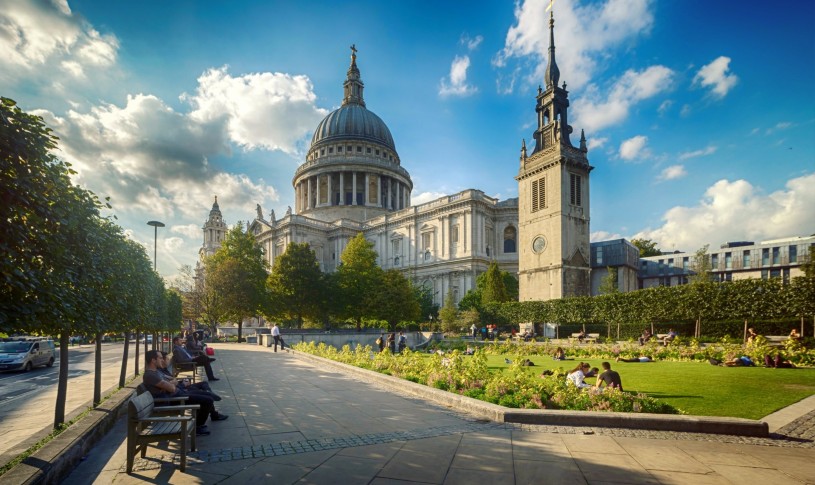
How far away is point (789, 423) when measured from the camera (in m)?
8.39

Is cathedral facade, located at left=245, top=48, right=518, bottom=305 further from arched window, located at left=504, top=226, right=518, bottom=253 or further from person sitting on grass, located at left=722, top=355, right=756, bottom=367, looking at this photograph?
person sitting on grass, located at left=722, top=355, right=756, bottom=367

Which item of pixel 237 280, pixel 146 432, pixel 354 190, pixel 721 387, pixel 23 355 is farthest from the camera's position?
pixel 354 190

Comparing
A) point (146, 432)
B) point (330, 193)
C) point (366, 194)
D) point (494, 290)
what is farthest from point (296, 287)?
point (330, 193)

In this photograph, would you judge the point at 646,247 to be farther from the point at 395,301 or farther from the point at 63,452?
the point at 63,452

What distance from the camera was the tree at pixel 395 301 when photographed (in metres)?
45.2

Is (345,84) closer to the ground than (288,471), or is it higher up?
higher up

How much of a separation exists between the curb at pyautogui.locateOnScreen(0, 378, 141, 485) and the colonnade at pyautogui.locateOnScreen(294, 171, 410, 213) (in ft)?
266

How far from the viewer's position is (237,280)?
4459 centimetres

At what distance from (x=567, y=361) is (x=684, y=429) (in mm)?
11975

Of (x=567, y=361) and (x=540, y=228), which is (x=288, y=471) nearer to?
(x=567, y=361)

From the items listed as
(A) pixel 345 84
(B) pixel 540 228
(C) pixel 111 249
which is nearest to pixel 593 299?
(B) pixel 540 228

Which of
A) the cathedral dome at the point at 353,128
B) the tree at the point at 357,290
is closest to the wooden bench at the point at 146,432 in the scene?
the tree at the point at 357,290

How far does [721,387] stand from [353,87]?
3988 inches

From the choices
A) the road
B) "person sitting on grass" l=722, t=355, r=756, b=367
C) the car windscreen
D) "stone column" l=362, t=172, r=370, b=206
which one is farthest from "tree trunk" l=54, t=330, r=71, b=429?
"stone column" l=362, t=172, r=370, b=206
